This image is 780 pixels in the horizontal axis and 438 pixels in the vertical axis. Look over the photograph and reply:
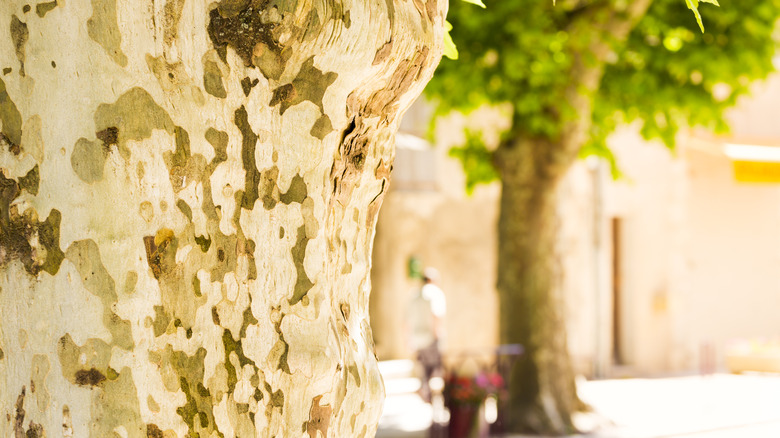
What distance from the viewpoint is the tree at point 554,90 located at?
29.9ft

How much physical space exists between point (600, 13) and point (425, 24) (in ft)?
24.1

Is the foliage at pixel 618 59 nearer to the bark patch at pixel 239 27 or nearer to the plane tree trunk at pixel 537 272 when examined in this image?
the plane tree trunk at pixel 537 272

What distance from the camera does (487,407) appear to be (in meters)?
9.62

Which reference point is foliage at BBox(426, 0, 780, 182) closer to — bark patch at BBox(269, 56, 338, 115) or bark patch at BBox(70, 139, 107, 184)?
bark patch at BBox(269, 56, 338, 115)

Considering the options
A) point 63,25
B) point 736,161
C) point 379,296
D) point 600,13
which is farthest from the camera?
point 736,161

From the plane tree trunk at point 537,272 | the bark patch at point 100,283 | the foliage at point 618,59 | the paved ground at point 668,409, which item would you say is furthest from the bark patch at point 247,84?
the paved ground at point 668,409

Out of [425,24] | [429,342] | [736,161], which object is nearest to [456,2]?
[429,342]

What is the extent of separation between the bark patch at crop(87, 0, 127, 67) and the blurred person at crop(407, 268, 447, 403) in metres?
7.96

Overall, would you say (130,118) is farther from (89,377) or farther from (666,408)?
(666,408)

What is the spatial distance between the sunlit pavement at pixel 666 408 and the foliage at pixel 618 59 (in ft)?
10.1

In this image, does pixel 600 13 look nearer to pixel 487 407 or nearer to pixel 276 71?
pixel 487 407

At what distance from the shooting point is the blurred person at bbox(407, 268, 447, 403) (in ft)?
31.9

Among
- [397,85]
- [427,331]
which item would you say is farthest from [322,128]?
[427,331]

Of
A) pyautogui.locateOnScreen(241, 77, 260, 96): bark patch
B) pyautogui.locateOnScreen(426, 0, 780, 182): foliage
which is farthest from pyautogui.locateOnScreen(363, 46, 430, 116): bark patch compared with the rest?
pyautogui.locateOnScreen(426, 0, 780, 182): foliage
